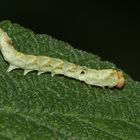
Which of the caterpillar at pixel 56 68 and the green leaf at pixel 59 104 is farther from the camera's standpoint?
the caterpillar at pixel 56 68

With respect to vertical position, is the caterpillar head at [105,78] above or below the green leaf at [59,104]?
above

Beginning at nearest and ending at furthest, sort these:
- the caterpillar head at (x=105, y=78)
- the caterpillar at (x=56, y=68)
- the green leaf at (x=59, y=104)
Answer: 1. the green leaf at (x=59, y=104)
2. the caterpillar at (x=56, y=68)
3. the caterpillar head at (x=105, y=78)

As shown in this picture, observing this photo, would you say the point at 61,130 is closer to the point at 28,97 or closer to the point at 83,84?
the point at 28,97

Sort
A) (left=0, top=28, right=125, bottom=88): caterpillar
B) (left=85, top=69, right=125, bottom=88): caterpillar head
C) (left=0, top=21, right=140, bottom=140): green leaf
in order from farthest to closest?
(left=85, top=69, right=125, bottom=88): caterpillar head, (left=0, top=28, right=125, bottom=88): caterpillar, (left=0, top=21, right=140, bottom=140): green leaf

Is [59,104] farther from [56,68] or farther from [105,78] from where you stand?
[105,78]

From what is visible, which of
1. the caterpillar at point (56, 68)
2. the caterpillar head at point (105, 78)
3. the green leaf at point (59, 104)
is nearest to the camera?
the green leaf at point (59, 104)

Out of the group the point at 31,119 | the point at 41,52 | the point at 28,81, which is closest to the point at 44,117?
the point at 31,119

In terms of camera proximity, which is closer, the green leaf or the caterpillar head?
the green leaf
